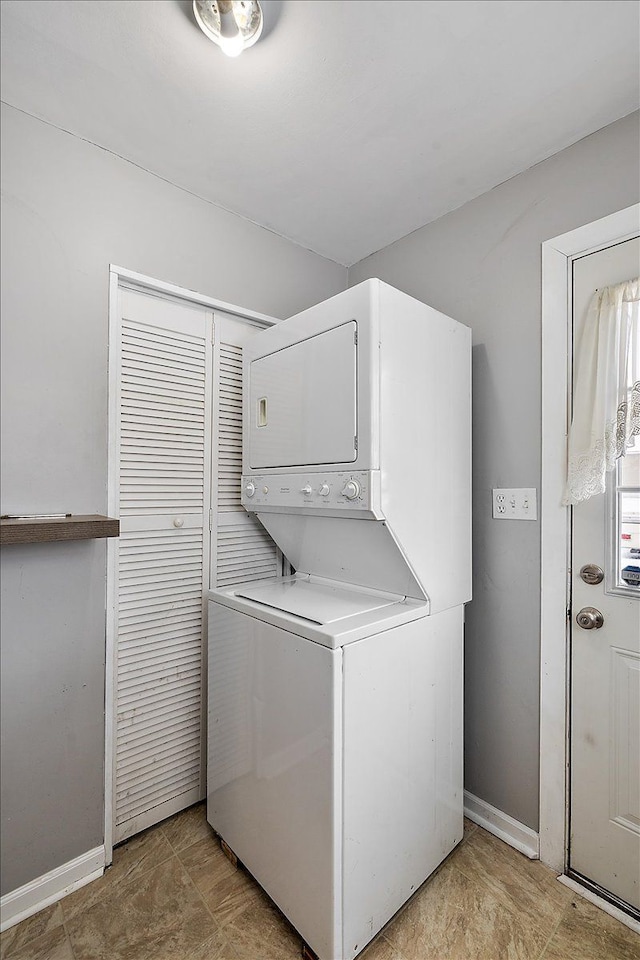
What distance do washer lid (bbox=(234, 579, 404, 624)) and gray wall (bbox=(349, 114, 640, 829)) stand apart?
52cm

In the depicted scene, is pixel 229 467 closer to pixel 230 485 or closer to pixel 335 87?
pixel 230 485

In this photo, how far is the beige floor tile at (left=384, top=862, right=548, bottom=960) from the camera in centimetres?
141

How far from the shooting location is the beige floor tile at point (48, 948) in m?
1.39

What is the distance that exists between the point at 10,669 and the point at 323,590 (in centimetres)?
108

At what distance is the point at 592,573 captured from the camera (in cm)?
166

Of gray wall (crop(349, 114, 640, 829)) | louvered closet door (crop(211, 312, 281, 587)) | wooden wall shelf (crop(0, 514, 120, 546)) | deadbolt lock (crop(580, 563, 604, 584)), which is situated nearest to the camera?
wooden wall shelf (crop(0, 514, 120, 546))

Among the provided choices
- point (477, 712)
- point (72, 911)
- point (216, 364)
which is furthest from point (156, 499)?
point (477, 712)

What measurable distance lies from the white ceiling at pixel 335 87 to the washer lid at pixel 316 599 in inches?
63.9

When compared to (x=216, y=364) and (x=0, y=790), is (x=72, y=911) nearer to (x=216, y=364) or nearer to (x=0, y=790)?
(x=0, y=790)

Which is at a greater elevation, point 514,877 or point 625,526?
point 625,526

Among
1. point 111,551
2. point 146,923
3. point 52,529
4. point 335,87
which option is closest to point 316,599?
point 111,551

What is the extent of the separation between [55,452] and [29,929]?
1.49 m

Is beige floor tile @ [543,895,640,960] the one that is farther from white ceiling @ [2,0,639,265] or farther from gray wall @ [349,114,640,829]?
white ceiling @ [2,0,639,265]

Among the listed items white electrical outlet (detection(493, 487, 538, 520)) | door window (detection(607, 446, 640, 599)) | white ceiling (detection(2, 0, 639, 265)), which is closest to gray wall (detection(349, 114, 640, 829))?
white electrical outlet (detection(493, 487, 538, 520))
